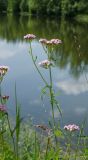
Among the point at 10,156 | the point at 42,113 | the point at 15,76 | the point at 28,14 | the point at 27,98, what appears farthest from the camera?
the point at 28,14

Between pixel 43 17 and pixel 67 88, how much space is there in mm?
53837

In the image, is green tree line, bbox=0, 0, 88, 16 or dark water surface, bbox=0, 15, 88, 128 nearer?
dark water surface, bbox=0, 15, 88, 128

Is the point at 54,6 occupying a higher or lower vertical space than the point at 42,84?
higher

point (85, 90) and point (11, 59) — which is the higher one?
point (11, 59)

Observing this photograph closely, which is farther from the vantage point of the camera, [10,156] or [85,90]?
[85,90]

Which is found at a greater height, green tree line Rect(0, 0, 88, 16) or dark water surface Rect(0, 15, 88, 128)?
green tree line Rect(0, 0, 88, 16)

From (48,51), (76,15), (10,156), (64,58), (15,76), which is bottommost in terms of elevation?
(10,156)

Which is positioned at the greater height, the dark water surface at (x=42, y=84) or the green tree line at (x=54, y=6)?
the green tree line at (x=54, y=6)

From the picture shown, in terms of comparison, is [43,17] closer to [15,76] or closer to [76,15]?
[76,15]

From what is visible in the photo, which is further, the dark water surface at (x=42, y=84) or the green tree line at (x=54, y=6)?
the green tree line at (x=54, y=6)

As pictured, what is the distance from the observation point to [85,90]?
1948 centimetres

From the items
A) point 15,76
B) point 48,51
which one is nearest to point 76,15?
point 15,76

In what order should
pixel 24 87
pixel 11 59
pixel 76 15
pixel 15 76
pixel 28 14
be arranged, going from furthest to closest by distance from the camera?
pixel 28 14
pixel 76 15
pixel 11 59
pixel 15 76
pixel 24 87

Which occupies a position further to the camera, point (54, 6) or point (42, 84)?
point (54, 6)
